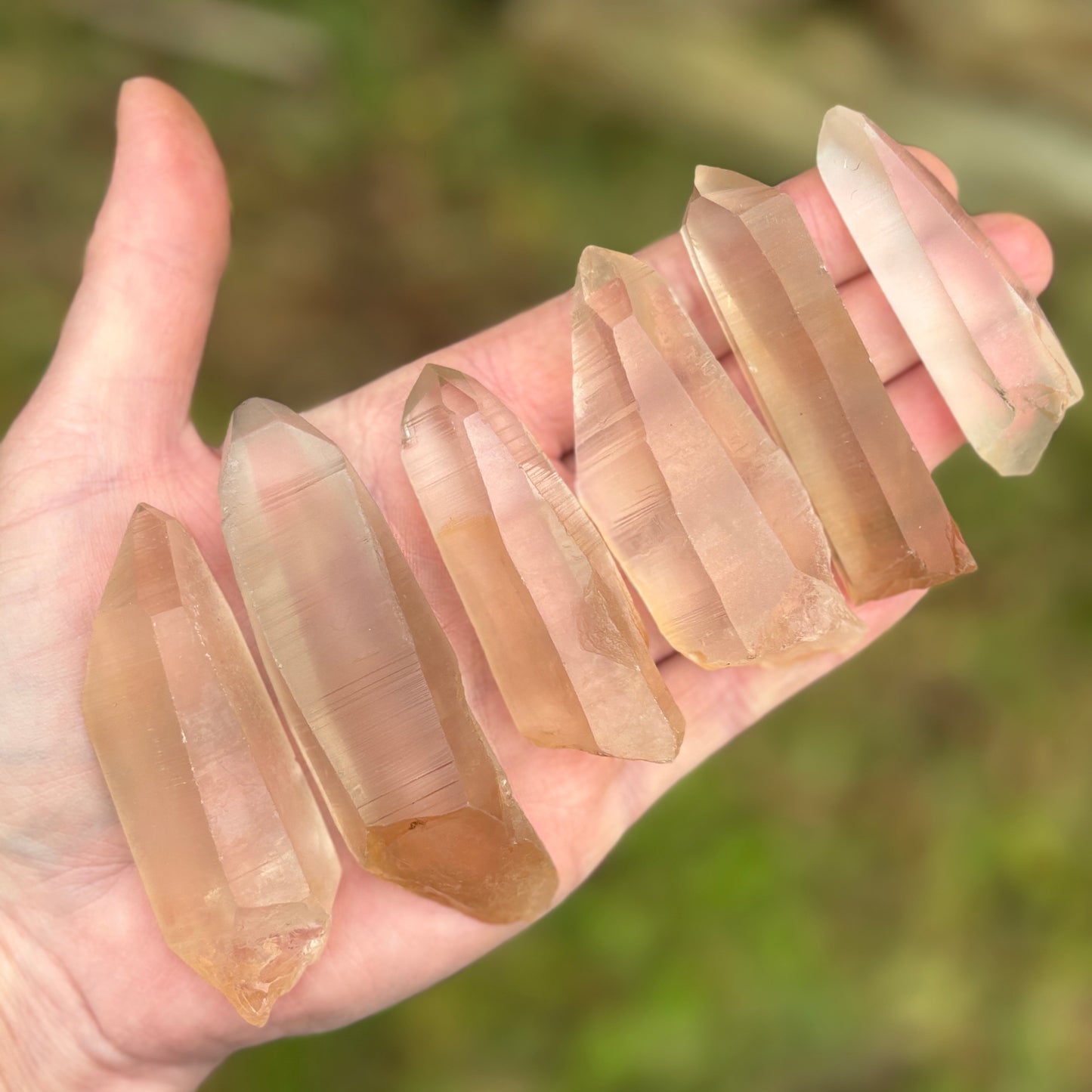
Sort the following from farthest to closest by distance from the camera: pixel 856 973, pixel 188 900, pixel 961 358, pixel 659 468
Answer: pixel 856 973
pixel 961 358
pixel 659 468
pixel 188 900

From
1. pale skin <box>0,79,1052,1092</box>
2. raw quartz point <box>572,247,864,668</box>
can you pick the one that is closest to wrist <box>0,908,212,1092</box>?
pale skin <box>0,79,1052,1092</box>

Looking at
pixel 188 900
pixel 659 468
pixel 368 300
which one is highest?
pixel 368 300

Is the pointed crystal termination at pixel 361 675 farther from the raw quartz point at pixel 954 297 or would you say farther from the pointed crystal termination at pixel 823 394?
the raw quartz point at pixel 954 297

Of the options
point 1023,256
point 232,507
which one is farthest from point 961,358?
point 232,507

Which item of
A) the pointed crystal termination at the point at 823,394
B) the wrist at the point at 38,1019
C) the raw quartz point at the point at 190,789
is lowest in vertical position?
the wrist at the point at 38,1019

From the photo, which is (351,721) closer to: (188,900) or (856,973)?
(188,900)

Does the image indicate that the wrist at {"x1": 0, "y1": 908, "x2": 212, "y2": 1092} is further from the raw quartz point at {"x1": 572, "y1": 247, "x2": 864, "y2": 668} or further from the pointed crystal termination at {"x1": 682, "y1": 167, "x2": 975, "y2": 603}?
the pointed crystal termination at {"x1": 682, "y1": 167, "x2": 975, "y2": 603}

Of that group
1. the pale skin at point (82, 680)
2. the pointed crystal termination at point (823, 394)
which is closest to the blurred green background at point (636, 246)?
the pale skin at point (82, 680)
